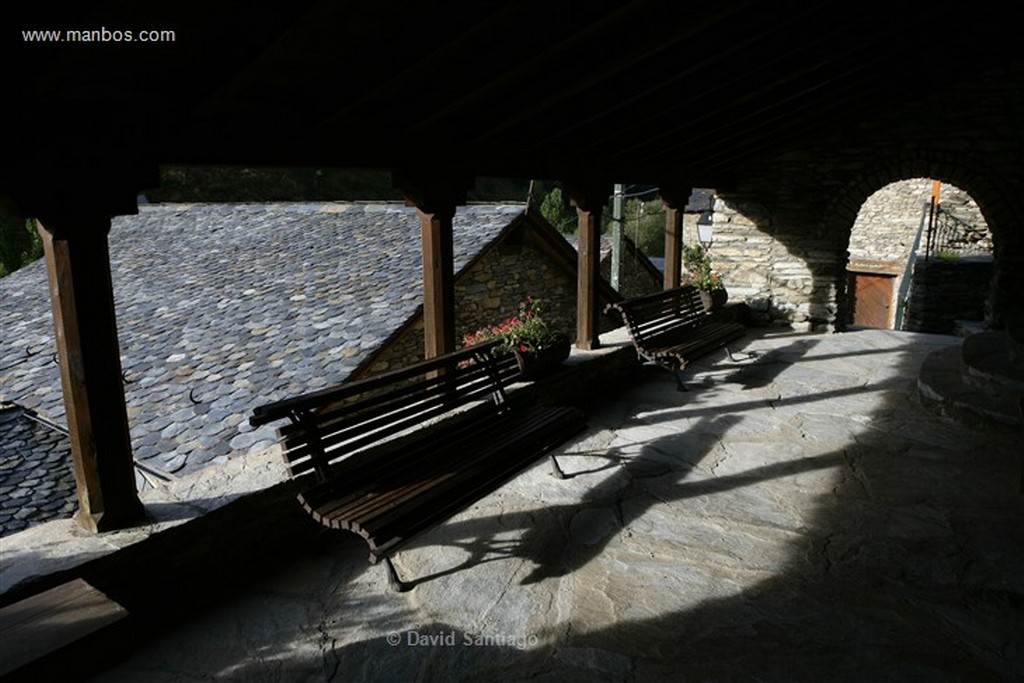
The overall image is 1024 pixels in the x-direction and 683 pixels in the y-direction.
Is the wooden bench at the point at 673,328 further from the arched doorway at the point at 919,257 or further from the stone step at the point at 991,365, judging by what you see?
the arched doorway at the point at 919,257

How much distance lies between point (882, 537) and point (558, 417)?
71.2 inches

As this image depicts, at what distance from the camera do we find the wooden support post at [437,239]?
426 cm

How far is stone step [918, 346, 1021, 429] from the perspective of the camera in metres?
4.82

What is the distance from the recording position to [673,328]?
6746 millimetres

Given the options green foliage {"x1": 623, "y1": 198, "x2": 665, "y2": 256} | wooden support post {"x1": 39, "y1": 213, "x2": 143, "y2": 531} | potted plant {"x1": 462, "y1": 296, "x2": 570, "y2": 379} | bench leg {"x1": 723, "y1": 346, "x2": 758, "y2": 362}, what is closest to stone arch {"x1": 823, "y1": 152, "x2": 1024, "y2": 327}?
bench leg {"x1": 723, "y1": 346, "x2": 758, "y2": 362}

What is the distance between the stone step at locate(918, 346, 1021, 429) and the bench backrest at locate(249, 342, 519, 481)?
3.48 meters

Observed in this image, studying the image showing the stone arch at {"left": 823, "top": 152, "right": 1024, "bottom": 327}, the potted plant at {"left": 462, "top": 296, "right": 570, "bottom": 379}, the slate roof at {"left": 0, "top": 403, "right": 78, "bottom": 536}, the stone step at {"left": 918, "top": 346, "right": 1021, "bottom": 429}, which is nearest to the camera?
the potted plant at {"left": 462, "top": 296, "right": 570, "bottom": 379}

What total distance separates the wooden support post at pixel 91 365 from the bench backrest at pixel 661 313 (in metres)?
4.30

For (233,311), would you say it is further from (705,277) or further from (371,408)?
(705,277)

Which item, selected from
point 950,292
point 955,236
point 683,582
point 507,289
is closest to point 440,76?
point 683,582

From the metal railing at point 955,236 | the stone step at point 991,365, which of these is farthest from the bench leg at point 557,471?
the metal railing at point 955,236

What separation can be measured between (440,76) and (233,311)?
6090 millimetres

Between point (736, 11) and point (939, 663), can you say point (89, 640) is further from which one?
point (736, 11)

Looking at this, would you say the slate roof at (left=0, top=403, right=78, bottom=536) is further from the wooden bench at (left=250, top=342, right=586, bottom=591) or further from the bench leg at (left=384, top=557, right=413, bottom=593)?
the bench leg at (left=384, top=557, right=413, bottom=593)
